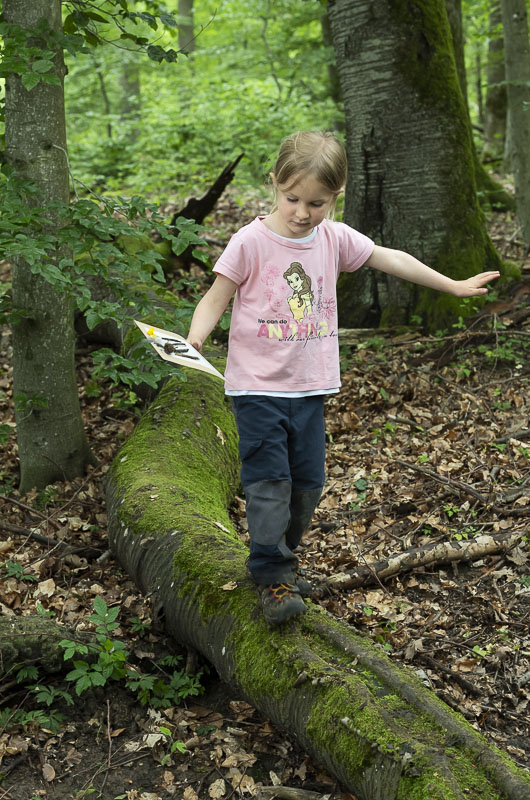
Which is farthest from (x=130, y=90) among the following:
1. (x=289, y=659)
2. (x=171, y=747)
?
(x=171, y=747)

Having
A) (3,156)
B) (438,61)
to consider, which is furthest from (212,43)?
(3,156)

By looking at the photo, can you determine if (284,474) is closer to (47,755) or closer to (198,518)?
(198,518)

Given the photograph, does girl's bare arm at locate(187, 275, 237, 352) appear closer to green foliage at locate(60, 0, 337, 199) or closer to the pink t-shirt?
the pink t-shirt

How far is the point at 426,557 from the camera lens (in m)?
4.01

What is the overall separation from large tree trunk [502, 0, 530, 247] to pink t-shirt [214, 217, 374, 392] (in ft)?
21.6

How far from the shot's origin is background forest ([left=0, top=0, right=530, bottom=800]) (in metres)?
2.96

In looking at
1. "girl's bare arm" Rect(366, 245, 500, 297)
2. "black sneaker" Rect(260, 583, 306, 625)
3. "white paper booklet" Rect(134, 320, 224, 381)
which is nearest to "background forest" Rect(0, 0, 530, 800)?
"black sneaker" Rect(260, 583, 306, 625)

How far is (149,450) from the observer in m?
4.71

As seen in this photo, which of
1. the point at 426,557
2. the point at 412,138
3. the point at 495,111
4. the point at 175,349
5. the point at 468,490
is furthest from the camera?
the point at 495,111

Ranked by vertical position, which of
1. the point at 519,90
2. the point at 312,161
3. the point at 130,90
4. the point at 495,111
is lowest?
the point at 312,161

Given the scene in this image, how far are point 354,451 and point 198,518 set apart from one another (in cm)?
188

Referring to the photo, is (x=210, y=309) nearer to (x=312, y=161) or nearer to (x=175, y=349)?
(x=175, y=349)

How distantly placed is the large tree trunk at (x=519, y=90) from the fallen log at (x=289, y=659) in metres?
6.15

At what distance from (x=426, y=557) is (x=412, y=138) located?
4351 millimetres
